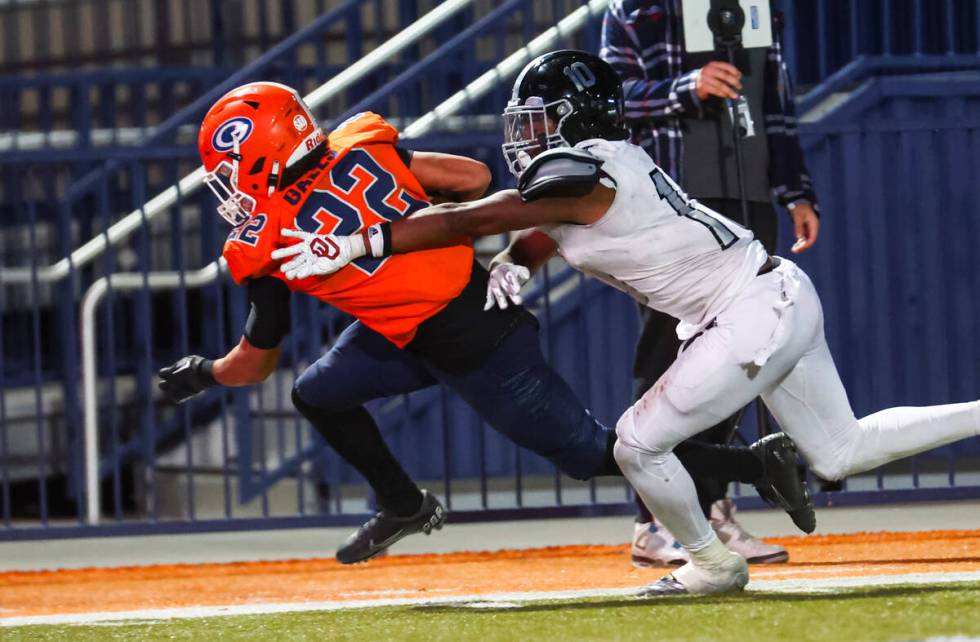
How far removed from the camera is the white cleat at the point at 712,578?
5246 millimetres

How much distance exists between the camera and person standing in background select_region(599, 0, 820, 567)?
6.25 meters

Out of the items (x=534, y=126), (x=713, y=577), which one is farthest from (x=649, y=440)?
(x=534, y=126)

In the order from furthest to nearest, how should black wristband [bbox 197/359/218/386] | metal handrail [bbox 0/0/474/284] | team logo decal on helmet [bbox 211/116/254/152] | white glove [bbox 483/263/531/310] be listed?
metal handrail [bbox 0/0/474/284]
black wristband [bbox 197/359/218/386]
team logo decal on helmet [bbox 211/116/254/152]
white glove [bbox 483/263/531/310]

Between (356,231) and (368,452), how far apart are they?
833 mm

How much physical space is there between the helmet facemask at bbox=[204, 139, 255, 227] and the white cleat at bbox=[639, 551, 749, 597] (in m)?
1.61

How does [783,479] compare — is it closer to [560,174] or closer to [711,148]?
[560,174]

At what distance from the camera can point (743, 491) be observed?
7844mm

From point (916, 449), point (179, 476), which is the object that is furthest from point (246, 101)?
point (179, 476)

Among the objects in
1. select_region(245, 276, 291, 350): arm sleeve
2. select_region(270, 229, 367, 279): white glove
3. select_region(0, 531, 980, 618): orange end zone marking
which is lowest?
select_region(0, 531, 980, 618): orange end zone marking

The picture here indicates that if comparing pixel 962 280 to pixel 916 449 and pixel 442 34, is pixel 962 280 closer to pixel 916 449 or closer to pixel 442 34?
pixel 916 449

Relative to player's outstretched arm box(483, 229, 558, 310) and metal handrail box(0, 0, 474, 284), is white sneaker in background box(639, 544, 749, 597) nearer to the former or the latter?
player's outstretched arm box(483, 229, 558, 310)

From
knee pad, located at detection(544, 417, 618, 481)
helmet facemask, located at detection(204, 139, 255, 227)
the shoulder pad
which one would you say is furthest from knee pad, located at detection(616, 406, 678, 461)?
helmet facemask, located at detection(204, 139, 255, 227)

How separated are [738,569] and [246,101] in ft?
6.33

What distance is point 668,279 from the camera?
5066 mm
